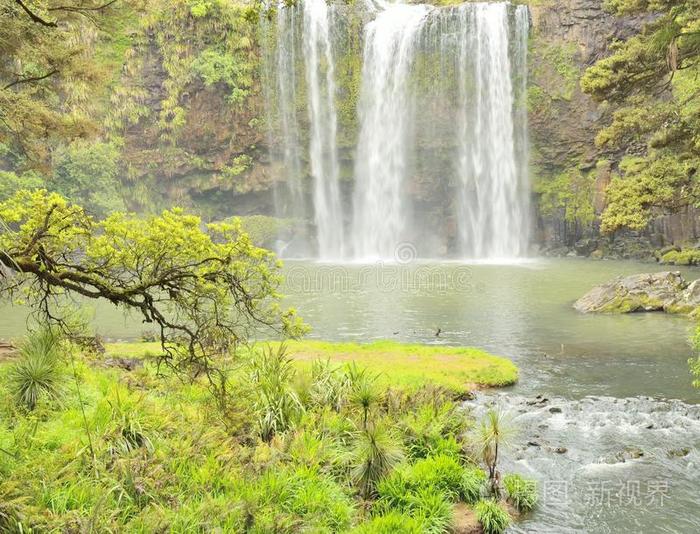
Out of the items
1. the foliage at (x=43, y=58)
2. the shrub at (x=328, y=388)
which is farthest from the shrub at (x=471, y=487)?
the foliage at (x=43, y=58)

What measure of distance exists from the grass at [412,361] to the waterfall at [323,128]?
96.2ft

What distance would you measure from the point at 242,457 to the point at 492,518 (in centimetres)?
369

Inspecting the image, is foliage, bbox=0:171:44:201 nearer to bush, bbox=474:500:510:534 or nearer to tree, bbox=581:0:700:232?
tree, bbox=581:0:700:232

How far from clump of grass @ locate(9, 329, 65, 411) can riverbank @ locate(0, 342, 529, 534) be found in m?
0.09

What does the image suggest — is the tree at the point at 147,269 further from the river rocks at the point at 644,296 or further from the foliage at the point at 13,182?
the foliage at the point at 13,182

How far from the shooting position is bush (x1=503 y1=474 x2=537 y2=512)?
29.1 feet

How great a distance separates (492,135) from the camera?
45.8 meters

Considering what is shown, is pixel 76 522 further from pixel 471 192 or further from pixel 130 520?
pixel 471 192

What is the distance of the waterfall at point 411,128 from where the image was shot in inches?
1775

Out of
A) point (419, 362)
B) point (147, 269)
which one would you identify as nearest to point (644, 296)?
point (419, 362)

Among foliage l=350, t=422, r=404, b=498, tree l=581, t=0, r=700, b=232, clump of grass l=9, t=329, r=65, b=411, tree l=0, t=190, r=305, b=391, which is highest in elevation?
tree l=581, t=0, r=700, b=232

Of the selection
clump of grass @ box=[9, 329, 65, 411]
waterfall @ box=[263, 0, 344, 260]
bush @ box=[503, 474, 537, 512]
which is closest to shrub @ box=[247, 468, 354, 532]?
bush @ box=[503, 474, 537, 512]

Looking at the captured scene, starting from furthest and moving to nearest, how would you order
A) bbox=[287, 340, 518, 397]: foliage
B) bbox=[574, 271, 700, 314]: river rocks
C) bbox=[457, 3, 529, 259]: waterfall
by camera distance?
bbox=[457, 3, 529, 259]: waterfall → bbox=[574, 271, 700, 314]: river rocks → bbox=[287, 340, 518, 397]: foliage

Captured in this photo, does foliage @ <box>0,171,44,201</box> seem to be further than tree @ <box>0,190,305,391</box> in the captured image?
Yes
